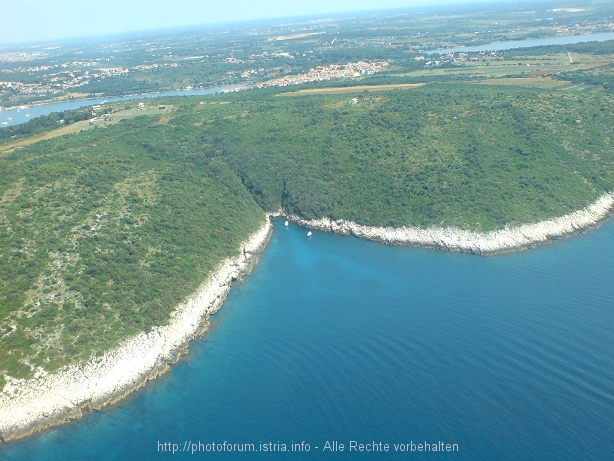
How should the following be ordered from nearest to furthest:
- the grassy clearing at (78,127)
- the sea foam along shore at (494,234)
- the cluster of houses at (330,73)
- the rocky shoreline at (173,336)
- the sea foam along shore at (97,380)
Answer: the sea foam along shore at (97,380) → the rocky shoreline at (173,336) → the sea foam along shore at (494,234) → the grassy clearing at (78,127) → the cluster of houses at (330,73)

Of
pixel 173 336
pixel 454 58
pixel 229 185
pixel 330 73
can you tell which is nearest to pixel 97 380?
pixel 173 336

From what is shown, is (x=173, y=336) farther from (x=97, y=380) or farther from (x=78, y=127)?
(x=78, y=127)

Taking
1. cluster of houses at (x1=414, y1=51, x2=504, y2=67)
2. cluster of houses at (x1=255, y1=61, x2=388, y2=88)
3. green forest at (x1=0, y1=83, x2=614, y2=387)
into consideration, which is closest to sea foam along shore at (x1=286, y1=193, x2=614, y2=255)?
green forest at (x1=0, y1=83, x2=614, y2=387)

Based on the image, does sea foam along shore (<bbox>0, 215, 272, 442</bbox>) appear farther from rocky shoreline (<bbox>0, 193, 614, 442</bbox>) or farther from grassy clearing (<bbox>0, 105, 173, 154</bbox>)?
grassy clearing (<bbox>0, 105, 173, 154</bbox>)

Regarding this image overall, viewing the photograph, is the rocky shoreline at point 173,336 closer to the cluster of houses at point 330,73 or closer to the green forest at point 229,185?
the green forest at point 229,185

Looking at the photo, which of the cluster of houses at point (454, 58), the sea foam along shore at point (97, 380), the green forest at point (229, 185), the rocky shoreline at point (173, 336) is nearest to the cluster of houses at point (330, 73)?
the cluster of houses at point (454, 58)

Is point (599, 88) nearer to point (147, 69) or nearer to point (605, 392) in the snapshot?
point (605, 392)
